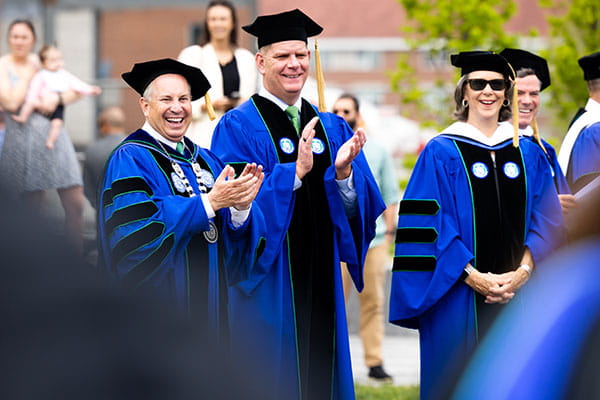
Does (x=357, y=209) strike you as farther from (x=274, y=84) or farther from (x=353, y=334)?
(x=353, y=334)

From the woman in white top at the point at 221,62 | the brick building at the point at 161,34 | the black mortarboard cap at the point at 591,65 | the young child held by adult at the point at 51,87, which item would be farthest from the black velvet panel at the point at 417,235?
the brick building at the point at 161,34

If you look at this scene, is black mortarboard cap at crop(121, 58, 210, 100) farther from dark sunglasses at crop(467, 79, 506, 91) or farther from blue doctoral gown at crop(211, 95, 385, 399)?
dark sunglasses at crop(467, 79, 506, 91)

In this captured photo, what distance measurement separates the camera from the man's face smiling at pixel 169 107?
14.4ft

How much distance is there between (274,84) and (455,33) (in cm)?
711

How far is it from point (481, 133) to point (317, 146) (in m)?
0.84

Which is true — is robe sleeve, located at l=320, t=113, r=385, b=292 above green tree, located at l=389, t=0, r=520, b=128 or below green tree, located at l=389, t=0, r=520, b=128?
below

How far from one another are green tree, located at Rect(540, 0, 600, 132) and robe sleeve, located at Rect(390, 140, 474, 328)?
6.56 m

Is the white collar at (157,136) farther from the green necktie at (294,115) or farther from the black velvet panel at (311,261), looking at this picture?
the green necktie at (294,115)

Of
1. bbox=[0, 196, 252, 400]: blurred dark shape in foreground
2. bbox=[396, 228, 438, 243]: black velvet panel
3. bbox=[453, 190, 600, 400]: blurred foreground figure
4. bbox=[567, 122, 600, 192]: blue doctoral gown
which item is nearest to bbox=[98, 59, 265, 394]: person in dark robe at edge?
bbox=[396, 228, 438, 243]: black velvet panel

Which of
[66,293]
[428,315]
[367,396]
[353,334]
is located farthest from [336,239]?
[353,334]

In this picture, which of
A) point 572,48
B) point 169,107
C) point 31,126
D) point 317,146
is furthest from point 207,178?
point 572,48

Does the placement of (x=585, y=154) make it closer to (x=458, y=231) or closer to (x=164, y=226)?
(x=458, y=231)

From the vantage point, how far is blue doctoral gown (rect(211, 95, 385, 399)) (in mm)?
4930

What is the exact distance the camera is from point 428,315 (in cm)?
520
